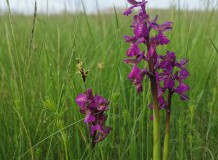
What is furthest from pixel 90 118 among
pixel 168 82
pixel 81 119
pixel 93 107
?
pixel 168 82

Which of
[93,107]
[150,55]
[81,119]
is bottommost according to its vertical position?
[81,119]

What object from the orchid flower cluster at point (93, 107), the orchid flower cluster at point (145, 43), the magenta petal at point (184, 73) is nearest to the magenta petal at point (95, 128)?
the orchid flower cluster at point (93, 107)

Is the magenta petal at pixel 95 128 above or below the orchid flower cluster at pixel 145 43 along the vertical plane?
below

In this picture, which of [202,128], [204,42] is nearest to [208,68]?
[202,128]

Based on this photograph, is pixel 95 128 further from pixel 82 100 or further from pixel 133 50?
pixel 133 50

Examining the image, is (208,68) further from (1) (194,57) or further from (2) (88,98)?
(2) (88,98)

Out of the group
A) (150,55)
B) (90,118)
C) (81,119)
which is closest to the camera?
(150,55)

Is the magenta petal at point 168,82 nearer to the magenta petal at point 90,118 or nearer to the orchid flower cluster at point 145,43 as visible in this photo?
the orchid flower cluster at point 145,43

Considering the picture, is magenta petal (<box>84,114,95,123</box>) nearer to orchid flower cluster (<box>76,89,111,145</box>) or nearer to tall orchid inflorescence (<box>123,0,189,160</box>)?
orchid flower cluster (<box>76,89,111,145</box>)

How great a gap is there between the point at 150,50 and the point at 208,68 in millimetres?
1436

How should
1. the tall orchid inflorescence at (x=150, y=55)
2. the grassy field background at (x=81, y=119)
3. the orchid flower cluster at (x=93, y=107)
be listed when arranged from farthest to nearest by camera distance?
the grassy field background at (x=81, y=119) → the orchid flower cluster at (x=93, y=107) → the tall orchid inflorescence at (x=150, y=55)

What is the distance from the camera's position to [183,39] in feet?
11.3

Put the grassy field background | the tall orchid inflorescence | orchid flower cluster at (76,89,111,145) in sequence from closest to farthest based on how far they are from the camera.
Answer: the tall orchid inflorescence < orchid flower cluster at (76,89,111,145) < the grassy field background

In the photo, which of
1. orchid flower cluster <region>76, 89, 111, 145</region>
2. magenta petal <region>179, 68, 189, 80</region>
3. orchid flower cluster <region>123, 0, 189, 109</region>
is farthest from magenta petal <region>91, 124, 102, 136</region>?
magenta petal <region>179, 68, 189, 80</region>
